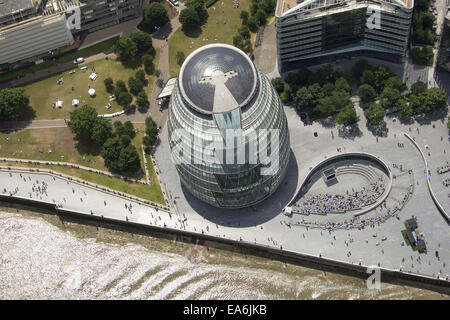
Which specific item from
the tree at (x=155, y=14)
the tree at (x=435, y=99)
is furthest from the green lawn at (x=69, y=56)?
the tree at (x=435, y=99)

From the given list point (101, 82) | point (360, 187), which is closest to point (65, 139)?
point (101, 82)

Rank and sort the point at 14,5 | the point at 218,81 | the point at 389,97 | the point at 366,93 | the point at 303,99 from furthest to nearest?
the point at 14,5 → the point at 303,99 → the point at 366,93 → the point at 389,97 → the point at 218,81

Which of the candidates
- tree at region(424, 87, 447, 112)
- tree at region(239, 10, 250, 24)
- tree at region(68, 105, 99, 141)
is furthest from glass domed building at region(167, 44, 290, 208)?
tree at region(239, 10, 250, 24)

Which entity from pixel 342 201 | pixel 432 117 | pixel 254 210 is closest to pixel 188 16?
pixel 254 210

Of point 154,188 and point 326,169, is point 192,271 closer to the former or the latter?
point 154,188

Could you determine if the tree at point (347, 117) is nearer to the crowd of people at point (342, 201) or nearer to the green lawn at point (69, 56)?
the crowd of people at point (342, 201)

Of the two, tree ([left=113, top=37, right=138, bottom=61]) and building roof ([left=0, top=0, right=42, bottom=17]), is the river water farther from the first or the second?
building roof ([left=0, top=0, right=42, bottom=17])

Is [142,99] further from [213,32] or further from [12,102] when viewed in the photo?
[12,102]
